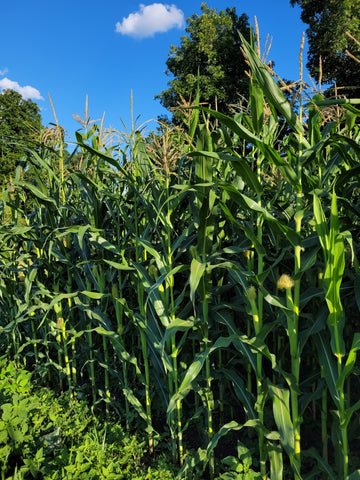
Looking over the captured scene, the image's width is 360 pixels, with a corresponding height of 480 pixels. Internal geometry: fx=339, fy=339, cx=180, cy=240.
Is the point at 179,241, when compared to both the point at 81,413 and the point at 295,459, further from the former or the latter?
the point at 81,413

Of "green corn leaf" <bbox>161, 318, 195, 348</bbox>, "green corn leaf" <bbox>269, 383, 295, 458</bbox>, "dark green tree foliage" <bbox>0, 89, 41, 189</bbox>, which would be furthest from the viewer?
"dark green tree foliage" <bbox>0, 89, 41, 189</bbox>

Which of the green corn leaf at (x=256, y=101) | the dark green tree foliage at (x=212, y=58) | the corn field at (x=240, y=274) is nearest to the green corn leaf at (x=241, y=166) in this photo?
the corn field at (x=240, y=274)

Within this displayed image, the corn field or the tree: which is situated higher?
the tree

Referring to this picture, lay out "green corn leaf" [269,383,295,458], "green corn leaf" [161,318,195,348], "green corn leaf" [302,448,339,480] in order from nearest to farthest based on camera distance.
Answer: "green corn leaf" [269,383,295,458] < "green corn leaf" [302,448,339,480] < "green corn leaf" [161,318,195,348]

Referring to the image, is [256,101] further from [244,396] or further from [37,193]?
[37,193]

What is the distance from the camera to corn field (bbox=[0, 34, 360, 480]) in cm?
170

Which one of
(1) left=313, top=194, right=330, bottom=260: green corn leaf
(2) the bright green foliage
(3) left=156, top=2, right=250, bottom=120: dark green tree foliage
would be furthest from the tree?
(2) the bright green foliage

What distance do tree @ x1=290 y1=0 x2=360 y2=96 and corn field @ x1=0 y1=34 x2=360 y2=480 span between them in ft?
39.8

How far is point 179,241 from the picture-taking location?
218 centimetres

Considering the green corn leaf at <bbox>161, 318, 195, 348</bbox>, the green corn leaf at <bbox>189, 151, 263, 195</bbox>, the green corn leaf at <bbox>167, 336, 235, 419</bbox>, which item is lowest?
the green corn leaf at <bbox>167, 336, 235, 419</bbox>

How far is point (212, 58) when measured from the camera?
18.1 metres

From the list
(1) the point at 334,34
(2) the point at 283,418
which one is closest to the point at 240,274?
(2) the point at 283,418

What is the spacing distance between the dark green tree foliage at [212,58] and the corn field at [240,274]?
15.6m

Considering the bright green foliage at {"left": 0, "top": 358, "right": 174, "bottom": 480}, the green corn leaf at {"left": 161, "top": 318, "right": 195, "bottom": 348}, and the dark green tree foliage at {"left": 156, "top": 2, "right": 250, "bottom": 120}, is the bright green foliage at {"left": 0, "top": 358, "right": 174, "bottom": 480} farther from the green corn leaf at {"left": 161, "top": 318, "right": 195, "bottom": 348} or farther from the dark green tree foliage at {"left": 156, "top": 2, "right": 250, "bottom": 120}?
the dark green tree foliage at {"left": 156, "top": 2, "right": 250, "bottom": 120}
